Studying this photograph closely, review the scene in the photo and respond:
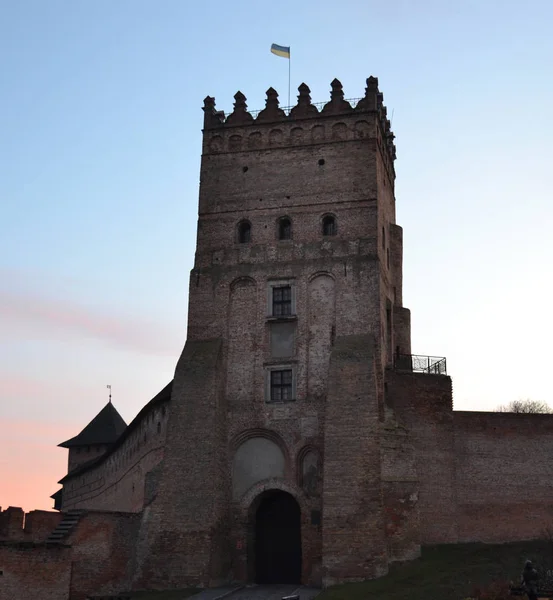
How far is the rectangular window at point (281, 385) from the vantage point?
114 feet

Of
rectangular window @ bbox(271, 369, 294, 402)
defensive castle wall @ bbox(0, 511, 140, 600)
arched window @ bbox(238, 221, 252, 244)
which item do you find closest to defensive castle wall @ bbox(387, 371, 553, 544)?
rectangular window @ bbox(271, 369, 294, 402)

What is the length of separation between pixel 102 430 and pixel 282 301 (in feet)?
97.4

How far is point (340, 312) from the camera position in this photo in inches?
1369

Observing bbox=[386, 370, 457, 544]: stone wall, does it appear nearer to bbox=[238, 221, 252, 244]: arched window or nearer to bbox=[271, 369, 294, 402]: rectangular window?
bbox=[271, 369, 294, 402]: rectangular window

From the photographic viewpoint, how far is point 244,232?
37500 mm

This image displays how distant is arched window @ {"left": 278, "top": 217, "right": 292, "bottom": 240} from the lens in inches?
1453

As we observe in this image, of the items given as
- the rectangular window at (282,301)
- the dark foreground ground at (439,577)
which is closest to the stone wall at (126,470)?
the rectangular window at (282,301)

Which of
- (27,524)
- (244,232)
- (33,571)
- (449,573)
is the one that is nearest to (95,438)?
(27,524)

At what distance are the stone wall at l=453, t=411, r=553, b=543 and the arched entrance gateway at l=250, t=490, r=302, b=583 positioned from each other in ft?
18.8

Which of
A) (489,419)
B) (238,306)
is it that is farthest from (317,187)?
(489,419)

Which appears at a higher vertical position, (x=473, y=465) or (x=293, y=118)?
(x=293, y=118)

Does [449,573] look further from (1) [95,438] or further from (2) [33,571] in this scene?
(1) [95,438]

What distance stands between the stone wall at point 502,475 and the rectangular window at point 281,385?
19.7ft

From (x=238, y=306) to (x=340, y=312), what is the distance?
3.97 metres
